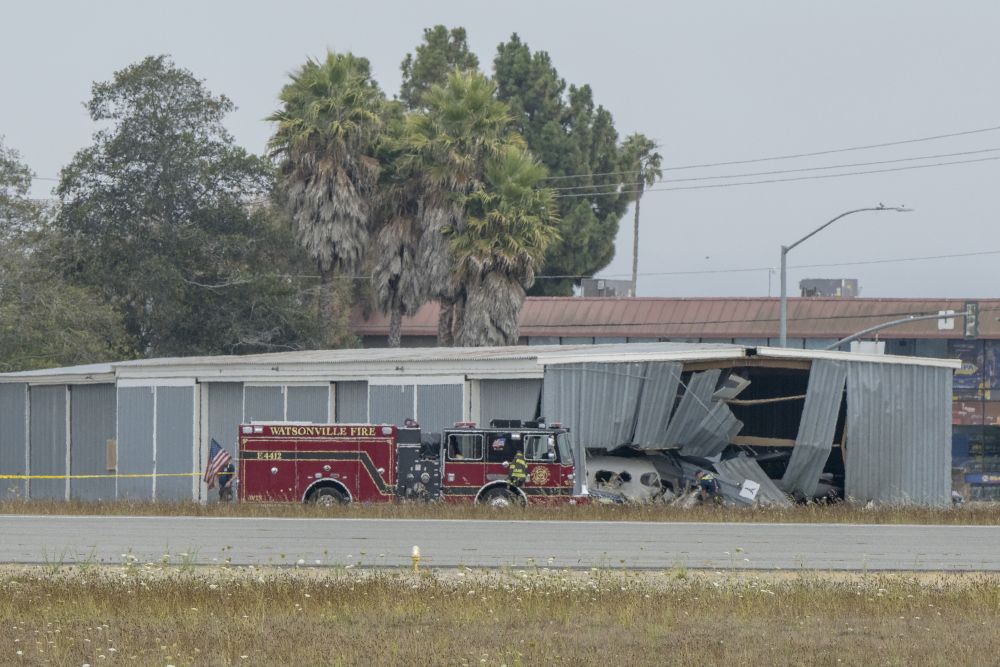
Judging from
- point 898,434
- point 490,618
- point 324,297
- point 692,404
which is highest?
point 324,297

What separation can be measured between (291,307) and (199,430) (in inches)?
800

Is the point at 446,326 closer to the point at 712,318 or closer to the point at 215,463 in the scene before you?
the point at 712,318

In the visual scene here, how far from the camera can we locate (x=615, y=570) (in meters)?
19.0

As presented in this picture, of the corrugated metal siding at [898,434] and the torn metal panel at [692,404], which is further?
the corrugated metal siding at [898,434]

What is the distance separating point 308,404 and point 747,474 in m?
11.3

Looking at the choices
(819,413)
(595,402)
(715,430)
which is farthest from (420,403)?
(819,413)

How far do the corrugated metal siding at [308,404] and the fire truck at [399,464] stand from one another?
203 inches

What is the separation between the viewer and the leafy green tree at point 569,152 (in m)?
89.2

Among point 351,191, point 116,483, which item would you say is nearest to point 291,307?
point 351,191

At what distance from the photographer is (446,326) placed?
2293 inches

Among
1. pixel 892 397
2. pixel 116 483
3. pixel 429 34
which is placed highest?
pixel 429 34

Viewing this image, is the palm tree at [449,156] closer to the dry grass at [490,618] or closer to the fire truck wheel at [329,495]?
the fire truck wheel at [329,495]

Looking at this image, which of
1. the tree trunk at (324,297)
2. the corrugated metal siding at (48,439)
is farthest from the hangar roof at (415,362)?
the tree trunk at (324,297)

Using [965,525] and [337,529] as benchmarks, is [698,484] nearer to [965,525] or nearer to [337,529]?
[965,525]
